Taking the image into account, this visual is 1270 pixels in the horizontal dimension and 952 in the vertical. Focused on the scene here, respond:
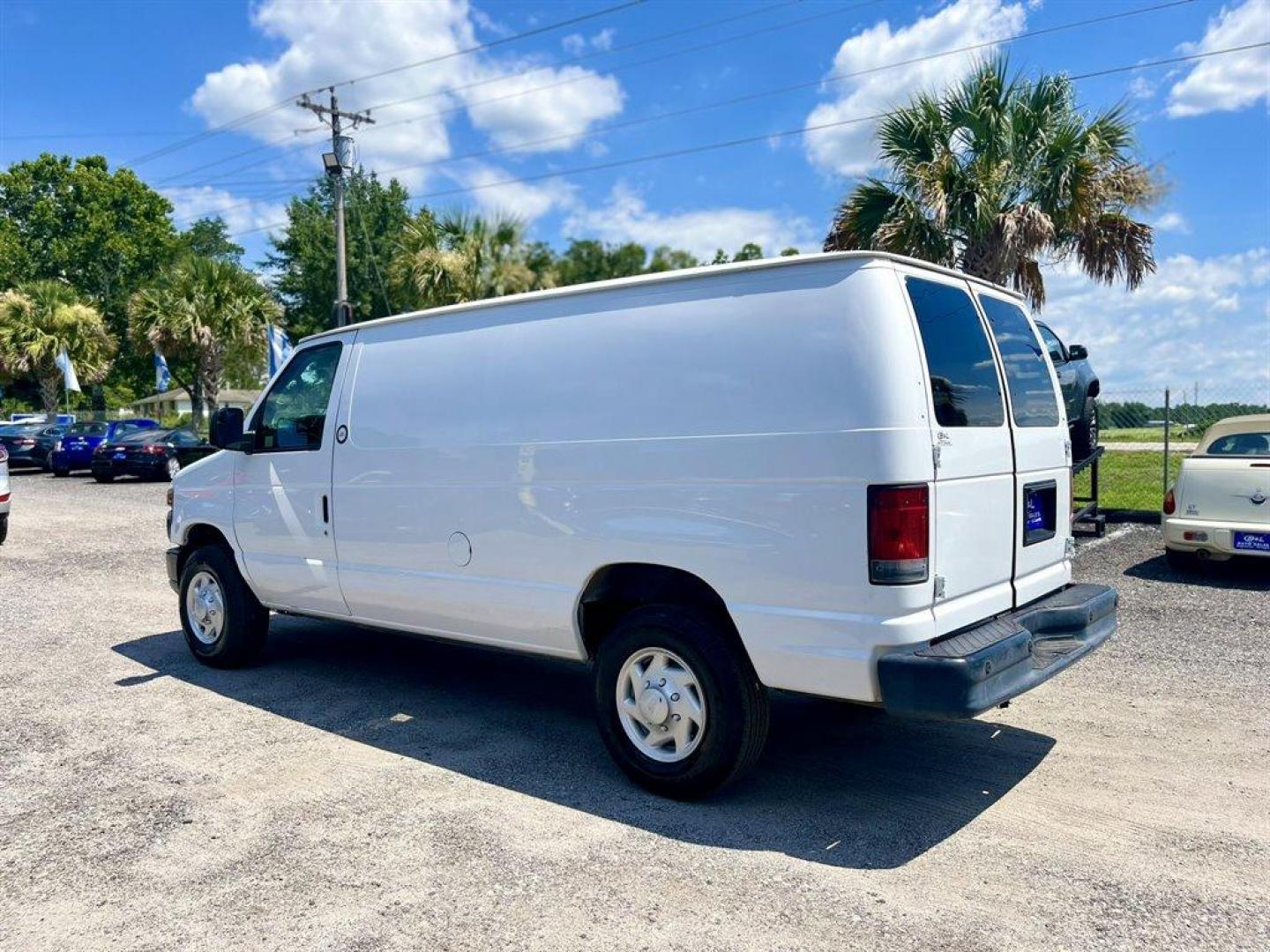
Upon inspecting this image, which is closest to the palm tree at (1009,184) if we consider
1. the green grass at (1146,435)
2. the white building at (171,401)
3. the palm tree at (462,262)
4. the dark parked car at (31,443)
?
the green grass at (1146,435)

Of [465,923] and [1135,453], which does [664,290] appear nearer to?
[465,923]

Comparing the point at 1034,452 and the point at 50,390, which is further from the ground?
the point at 50,390

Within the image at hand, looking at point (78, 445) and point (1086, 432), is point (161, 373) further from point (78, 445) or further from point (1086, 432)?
point (1086, 432)

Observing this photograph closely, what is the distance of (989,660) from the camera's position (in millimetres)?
3760

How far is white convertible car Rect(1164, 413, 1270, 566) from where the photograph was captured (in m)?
8.72

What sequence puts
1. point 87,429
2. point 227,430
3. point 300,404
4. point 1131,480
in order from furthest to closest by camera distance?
point 87,429
point 1131,480
point 227,430
point 300,404

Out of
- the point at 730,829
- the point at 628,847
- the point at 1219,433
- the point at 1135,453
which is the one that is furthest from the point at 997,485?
the point at 1135,453

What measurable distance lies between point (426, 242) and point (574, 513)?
75.7 ft

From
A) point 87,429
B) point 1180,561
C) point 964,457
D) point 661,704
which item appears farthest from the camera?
point 87,429

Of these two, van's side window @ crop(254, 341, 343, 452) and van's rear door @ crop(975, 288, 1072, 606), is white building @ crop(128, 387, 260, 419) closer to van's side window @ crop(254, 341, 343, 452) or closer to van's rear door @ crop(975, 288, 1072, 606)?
van's side window @ crop(254, 341, 343, 452)

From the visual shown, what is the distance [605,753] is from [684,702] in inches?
35.4

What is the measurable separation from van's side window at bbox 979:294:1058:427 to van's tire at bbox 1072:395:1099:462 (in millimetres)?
6017

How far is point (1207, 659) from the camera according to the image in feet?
21.6

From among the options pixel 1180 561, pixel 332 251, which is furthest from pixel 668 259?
pixel 1180 561
